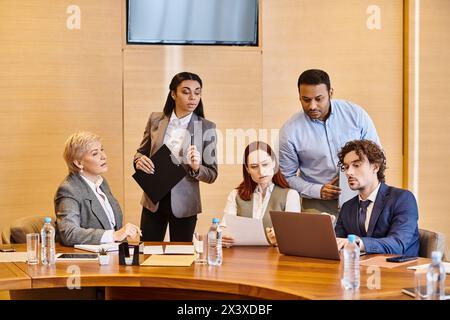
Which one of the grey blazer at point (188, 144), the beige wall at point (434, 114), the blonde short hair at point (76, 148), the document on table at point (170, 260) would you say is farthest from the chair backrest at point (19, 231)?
the beige wall at point (434, 114)

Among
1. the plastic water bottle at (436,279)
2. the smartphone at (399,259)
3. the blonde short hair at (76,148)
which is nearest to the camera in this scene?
the plastic water bottle at (436,279)

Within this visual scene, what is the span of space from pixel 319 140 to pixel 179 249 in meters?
1.88

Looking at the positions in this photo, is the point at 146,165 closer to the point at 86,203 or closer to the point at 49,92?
the point at 49,92

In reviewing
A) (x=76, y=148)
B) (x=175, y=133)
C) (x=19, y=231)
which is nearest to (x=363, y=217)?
(x=76, y=148)

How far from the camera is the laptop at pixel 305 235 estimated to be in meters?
3.69

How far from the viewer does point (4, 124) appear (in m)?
5.91

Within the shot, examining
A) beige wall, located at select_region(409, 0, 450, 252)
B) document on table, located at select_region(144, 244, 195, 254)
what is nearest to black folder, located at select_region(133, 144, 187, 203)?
document on table, located at select_region(144, 244, 195, 254)

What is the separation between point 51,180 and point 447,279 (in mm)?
3658

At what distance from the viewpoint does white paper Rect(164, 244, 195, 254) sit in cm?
404

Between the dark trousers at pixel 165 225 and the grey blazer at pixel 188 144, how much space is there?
1.5 inches

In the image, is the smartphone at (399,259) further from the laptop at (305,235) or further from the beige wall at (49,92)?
the beige wall at (49,92)

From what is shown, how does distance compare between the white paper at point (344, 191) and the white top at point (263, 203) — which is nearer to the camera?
the white top at point (263, 203)

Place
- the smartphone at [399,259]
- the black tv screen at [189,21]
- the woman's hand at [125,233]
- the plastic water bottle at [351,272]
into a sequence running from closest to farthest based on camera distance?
the plastic water bottle at [351,272] < the smartphone at [399,259] < the woman's hand at [125,233] < the black tv screen at [189,21]
